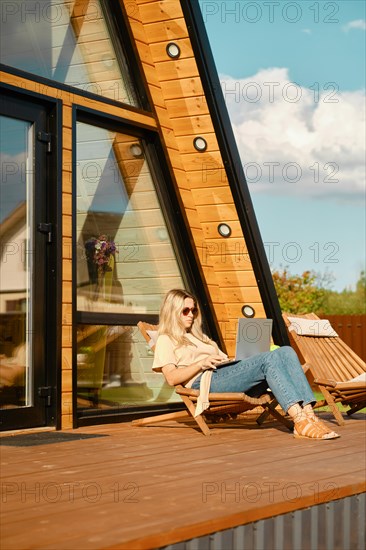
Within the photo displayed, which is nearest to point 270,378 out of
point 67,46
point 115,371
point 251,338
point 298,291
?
point 251,338

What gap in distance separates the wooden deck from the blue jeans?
0.28 meters

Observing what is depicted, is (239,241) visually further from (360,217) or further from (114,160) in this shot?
(360,217)

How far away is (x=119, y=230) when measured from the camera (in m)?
7.07

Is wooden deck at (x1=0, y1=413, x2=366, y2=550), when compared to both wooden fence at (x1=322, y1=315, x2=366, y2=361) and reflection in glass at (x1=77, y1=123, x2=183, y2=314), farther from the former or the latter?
wooden fence at (x1=322, y1=315, x2=366, y2=361)

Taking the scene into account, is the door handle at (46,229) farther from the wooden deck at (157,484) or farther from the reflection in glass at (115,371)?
the wooden deck at (157,484)

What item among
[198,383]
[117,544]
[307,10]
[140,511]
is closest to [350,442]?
[198,383]

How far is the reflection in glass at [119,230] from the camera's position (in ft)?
22.0

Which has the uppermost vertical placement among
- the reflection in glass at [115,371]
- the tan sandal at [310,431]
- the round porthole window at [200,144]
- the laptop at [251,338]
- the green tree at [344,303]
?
the round porthole window at [200,144]

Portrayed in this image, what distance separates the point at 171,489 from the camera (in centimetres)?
353

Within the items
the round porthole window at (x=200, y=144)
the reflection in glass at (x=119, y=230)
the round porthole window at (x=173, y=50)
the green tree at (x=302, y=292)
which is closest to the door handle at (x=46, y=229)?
the reflection in glass at (x=119, y=230)

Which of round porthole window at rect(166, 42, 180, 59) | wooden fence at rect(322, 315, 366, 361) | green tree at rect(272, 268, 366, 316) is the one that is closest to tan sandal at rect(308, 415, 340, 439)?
round porthole window at rect(166, 42, 180, 59)

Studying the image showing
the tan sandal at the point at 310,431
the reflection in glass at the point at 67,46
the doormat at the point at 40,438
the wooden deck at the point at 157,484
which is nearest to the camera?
the wooden deck at the point at 157,484

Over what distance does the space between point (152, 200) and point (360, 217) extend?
27965 millimetres

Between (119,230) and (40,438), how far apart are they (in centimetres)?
212
